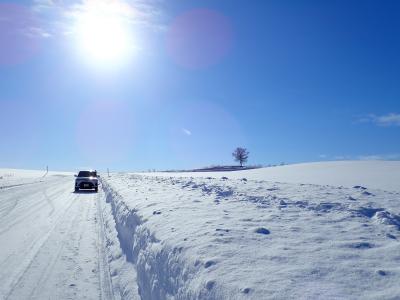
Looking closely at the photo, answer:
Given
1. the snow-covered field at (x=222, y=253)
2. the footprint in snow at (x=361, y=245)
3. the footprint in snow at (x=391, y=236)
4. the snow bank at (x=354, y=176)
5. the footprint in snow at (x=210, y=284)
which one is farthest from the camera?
the snow bank at (x=354, y=176)

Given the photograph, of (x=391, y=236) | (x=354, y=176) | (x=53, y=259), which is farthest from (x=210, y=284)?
(x=354, y=176)

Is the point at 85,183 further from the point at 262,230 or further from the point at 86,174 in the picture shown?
the point at 262,230

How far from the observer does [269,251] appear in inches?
201

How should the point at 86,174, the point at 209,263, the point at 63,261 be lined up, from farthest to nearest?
the point at 86,174
the point at 63,261
the point at 209,263

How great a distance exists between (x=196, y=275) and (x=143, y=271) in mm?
2057

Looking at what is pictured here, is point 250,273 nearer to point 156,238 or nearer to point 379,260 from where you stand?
point 379,260

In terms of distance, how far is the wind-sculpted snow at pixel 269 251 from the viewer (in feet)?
12.7

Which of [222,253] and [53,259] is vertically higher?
[222,253]

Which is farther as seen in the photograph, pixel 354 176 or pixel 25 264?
pixel 354 176

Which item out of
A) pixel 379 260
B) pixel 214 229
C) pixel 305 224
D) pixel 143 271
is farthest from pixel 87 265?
pixel 379 260

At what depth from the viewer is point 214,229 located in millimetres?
6578

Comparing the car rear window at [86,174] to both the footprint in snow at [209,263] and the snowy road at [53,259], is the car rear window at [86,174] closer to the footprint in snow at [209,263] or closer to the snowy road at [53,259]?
the snowy road at [53,259]

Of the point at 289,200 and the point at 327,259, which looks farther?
the point at 289,200

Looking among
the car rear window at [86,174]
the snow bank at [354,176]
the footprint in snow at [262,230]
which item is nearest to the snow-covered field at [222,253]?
the footprint in snow at [262,230]
